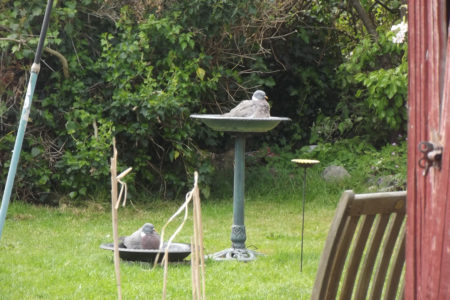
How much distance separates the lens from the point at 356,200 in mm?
2221

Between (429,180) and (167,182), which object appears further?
(167,182)

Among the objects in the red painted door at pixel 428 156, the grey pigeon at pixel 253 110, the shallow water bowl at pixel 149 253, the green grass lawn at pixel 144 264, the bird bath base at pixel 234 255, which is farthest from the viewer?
the grey pigeon at pixel 253 110

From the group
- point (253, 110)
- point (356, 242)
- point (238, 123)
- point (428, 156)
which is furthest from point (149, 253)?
point (428, 156)

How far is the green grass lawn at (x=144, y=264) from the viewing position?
5.24m

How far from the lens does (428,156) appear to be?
1.91m

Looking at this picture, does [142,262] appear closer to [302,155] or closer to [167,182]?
[167,182]

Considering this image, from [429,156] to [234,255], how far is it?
14.6 ft

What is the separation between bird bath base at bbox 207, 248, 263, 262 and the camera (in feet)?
20.4

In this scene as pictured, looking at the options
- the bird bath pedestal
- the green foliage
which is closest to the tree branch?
the green foliage

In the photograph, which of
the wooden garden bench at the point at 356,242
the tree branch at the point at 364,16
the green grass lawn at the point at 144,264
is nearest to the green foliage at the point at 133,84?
the green grass lawn at the point at 144,264

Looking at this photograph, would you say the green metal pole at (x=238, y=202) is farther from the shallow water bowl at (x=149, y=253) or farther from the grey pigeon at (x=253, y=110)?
the shallow water bowl at (x=149, y=253)

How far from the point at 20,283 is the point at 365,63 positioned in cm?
610

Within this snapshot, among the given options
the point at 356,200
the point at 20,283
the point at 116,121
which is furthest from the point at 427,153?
the point at 116,121

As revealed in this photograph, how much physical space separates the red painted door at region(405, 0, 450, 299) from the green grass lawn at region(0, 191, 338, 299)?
3224mm
